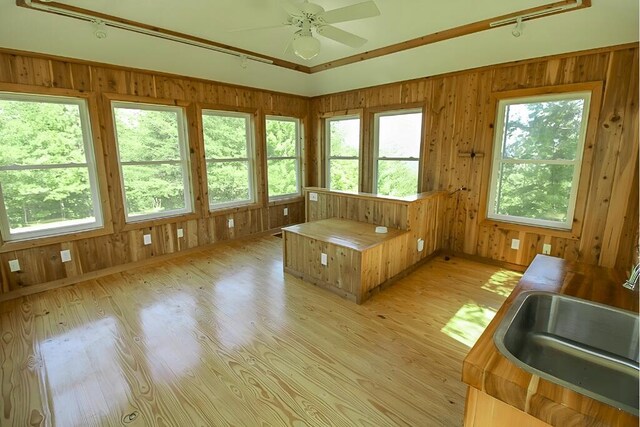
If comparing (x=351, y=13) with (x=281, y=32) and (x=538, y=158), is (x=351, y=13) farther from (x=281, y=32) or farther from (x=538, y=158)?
(x=538, y=158)

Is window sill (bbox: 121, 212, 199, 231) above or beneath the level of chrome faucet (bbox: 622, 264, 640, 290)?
beneath

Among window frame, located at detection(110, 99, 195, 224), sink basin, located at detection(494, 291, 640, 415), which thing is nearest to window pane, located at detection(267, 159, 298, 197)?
window frame, located at detection(110, 99, 195, 224)

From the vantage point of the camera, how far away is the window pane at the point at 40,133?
2945 mm

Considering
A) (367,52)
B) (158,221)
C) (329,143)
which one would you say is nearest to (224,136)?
(158,221)

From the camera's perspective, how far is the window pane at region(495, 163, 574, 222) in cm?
334

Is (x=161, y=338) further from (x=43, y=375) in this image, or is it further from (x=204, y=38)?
(x=204, y=38)

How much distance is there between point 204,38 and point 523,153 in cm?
391

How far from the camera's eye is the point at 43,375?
6.57 feet

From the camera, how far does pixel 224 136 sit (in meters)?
4.63

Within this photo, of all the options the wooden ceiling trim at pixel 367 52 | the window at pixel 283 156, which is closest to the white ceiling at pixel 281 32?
the wooden ceiling trim at pixel 367 52

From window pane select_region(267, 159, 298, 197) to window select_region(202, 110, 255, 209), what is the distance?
420 mm

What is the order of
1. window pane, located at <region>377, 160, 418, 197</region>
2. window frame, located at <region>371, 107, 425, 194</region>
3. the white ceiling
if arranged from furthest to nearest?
window pane, located at <region>377, 160, 418, 197</region> → window frame, located at <region>371, 107, 425, 194</region> → the white ceiling

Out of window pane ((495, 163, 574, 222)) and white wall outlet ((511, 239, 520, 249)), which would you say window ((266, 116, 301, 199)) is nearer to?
window pane ((495, 163, 574, 222))

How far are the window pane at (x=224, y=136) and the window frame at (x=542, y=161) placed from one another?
11.9 feet
